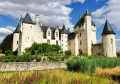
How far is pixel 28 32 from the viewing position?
2844 cm

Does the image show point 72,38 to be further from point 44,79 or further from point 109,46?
point 44,79

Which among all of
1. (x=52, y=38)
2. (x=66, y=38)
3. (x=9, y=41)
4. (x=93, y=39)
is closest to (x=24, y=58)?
(x=52, y=38)

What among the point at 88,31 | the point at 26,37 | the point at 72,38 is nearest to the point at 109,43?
the point at 88,31

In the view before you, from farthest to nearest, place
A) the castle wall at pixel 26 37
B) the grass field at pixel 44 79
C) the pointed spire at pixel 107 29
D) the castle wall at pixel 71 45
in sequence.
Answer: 1. the castle wall at pixel 71 45
2. the pointed spire at pixel 107 29
3. the castle wall at pixel 26 37
4. the grass field at pixel 44 79

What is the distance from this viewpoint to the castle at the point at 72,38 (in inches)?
1097

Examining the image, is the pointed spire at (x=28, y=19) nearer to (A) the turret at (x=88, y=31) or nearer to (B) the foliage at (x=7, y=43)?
(A) the turret at (x=88, y=31)

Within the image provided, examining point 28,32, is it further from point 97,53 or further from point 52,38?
point 97,53

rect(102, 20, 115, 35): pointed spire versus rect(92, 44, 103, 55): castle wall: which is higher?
rect(102, 20, 115, 35): pointed spire

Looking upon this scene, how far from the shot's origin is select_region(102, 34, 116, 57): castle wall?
27562 millimetres

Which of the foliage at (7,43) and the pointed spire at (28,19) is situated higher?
the pointed spire at (28,19)

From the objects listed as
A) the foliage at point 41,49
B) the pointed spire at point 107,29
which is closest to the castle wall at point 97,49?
the pointed spire at point 107,29

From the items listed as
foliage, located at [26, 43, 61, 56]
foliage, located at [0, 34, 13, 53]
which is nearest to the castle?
foliage, located at [26, 43, 61, 56]

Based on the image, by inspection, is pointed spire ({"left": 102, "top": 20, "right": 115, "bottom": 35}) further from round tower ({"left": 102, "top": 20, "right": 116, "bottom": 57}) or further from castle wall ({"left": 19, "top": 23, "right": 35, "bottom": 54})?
castle wall ({"left": 19, "top": 23, "right": 35, "bottom": 54})

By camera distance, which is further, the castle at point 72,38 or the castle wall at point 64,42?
the castle wall at point 64,42
